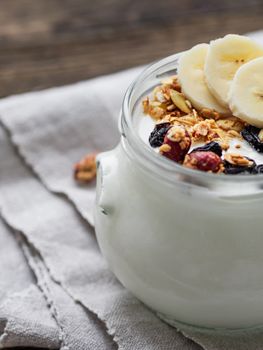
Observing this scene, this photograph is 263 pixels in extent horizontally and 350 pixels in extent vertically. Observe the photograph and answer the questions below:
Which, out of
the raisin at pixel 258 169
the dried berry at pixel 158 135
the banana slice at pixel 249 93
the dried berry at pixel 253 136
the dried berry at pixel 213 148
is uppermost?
the banana slice at pixel 249 93

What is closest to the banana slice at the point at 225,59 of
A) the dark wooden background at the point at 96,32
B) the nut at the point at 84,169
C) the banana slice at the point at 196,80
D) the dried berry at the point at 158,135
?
the banana slice at the point at 196,80

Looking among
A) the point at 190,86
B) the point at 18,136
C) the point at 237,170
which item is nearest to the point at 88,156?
the point at 18,136

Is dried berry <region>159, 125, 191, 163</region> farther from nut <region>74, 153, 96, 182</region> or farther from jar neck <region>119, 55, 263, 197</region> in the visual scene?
nut <region>74, 153, 96, 182</region>

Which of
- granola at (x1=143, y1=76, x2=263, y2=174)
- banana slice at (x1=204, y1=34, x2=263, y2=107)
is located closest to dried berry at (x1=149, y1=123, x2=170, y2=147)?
granola at (x1=143, y1=76, x2=263, y2=174)

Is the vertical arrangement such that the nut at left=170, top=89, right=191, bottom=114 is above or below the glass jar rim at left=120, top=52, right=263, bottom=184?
below

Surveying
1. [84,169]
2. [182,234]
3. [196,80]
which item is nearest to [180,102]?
[196,80]

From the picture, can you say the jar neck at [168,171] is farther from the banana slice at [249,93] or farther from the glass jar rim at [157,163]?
the banana slice at [249,93]

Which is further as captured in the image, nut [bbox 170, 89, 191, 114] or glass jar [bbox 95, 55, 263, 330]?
nut [bbox 170, 89, 191, 114]

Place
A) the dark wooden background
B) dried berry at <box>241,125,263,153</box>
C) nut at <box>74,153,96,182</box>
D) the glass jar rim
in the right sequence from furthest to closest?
the dark wooden background
nut at <box>74,153,96,182</box>
dried berry at <box>241,125,263,153</box>
the glass jar rim
